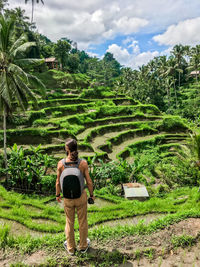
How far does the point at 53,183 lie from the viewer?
8.77 m

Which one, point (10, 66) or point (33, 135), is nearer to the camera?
point (10, 66)

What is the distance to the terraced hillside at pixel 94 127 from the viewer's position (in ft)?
49.2

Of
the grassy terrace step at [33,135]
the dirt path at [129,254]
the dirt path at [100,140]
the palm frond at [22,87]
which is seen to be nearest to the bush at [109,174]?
the palm frond at [22,87]

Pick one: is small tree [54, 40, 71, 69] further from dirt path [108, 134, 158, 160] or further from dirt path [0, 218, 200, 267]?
dirt path [0, 218, 200, 267]

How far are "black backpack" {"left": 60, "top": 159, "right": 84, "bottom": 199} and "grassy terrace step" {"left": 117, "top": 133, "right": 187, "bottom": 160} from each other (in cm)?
1207

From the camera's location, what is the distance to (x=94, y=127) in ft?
66.9

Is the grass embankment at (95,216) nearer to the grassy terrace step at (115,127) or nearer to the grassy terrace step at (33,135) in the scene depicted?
the grassy terrace step at (33,135)

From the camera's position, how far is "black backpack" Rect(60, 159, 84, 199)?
2.96 m

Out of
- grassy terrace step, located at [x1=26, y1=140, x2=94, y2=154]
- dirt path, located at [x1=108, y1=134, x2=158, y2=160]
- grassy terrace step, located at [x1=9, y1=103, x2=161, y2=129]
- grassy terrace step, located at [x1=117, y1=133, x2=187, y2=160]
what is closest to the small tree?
grassy terrace step, located at [x1=9, y1=103, x2=161, y2=129]

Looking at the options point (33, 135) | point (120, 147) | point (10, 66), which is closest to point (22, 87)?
point (10, 66)

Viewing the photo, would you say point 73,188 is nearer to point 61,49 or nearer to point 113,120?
point 113,120

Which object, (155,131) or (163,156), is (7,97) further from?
(155,131)

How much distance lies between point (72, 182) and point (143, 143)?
1568 cm

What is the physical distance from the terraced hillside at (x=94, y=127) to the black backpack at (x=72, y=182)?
31.8ft
